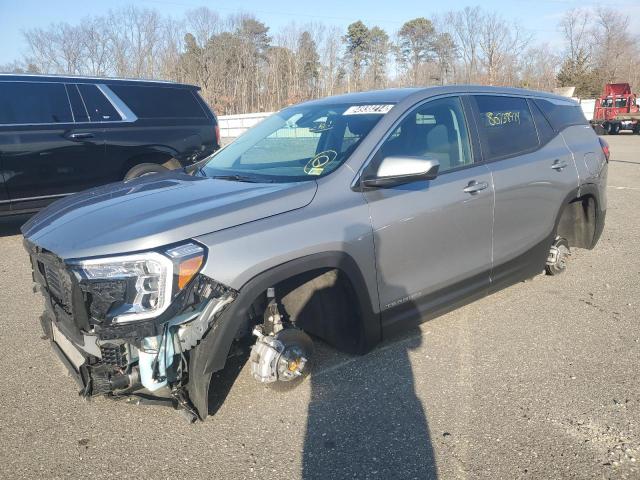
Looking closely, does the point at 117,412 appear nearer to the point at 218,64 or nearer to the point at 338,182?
the point at 338,182

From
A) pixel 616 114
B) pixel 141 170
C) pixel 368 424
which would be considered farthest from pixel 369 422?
pixel 616 114

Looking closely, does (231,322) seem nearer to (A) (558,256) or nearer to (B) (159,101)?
(A) (558,256)

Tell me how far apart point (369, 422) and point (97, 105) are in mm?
5915

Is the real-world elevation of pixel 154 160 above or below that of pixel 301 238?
above

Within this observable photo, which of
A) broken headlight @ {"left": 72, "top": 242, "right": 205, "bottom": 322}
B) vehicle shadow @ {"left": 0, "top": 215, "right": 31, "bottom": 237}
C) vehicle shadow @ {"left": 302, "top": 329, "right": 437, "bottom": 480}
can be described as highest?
broken headlight @ {"left": 72, "top": 242, "right": 205, "bottom": 322}

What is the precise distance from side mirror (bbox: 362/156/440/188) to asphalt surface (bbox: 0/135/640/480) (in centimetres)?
121

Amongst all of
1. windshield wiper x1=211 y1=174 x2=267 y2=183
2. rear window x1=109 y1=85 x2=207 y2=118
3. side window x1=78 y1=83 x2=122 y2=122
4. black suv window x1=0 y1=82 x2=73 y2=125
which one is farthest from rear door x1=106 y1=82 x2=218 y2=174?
windshield wiper x1=211 y1=174 x2=267 y2=183

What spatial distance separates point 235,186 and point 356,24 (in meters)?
61.1

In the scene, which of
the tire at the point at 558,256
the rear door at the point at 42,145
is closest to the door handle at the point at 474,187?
the tire at the point at 558,256

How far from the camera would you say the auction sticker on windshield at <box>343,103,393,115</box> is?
3.41 metres

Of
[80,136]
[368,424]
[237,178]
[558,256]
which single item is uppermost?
[80,136]

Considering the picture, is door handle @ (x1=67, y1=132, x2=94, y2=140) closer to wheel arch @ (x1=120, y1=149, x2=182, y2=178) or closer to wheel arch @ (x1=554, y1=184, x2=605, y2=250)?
wheel arch @ (x1=120, y1=149, x2=182, y2=178)

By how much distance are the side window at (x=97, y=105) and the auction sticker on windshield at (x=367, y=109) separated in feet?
14.8

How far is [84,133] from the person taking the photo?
6703 mm
